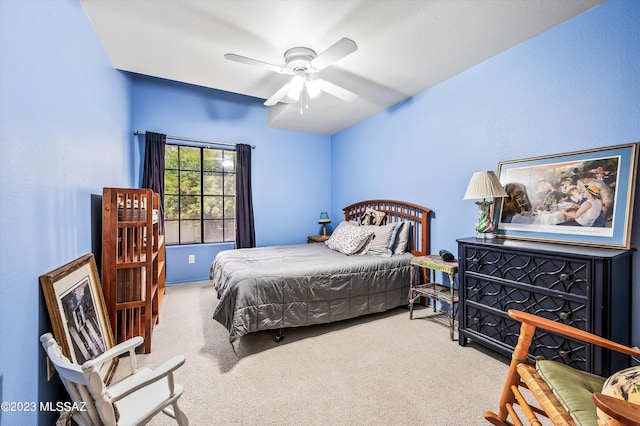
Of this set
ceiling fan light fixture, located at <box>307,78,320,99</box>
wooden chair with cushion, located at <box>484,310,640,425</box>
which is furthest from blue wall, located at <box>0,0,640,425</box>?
ceiling fan light fixture, located at <box>307,78,320,99</box>

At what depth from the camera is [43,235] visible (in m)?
1.30

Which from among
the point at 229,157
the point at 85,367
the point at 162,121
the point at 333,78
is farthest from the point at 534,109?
the point at 162,121

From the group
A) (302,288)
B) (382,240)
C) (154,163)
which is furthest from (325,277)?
(154,163)

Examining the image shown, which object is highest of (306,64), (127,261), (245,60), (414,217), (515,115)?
(306,64)

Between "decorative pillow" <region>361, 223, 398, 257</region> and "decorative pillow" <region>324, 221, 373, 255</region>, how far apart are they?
3.0 inches

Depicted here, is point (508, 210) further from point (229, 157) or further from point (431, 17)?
point (229, 157)

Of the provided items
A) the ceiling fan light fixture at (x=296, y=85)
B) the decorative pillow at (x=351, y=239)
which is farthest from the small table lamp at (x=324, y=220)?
→ the ceiling fan light fixture at (x=296, y=85)

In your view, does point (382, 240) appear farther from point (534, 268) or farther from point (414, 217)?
point (534, 268)

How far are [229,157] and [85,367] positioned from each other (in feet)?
12.6

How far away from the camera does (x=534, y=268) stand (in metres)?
1.77

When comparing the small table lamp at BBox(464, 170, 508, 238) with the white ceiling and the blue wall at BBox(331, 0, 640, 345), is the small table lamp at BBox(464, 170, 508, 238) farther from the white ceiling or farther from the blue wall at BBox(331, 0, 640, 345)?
the white ceiling

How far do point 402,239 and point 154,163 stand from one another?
11.3 feet

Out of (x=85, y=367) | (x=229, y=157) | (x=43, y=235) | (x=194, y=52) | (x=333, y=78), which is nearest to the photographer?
(x=85, y=367)

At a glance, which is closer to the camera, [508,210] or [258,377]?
[258,377]
